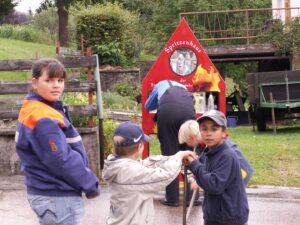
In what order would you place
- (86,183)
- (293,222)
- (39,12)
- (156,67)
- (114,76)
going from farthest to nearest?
(39,12), (114,76), (156,67), (293,222), (86,183)

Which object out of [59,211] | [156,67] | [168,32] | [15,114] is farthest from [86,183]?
[168,32]

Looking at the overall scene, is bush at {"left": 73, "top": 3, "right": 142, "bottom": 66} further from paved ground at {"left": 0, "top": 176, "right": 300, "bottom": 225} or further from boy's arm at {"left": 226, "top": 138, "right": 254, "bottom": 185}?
boy's arm at {"left": 226, "top": 138, "right": 254, "bottom": 185}

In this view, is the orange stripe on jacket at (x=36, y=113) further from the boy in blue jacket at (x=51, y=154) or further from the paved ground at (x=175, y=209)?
the paved ground at (x=175, y=209)

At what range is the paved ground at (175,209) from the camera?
6.69 metres

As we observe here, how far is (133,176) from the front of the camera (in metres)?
3.89

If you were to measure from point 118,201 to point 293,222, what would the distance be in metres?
3.18

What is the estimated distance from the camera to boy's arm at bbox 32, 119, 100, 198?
3.57 meters

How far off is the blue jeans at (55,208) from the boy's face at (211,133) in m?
0.94

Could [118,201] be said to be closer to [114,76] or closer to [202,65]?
[202,65]

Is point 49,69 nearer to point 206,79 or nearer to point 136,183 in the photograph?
point 136,183

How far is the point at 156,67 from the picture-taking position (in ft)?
26.3

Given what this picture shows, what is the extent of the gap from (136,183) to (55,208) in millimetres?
519

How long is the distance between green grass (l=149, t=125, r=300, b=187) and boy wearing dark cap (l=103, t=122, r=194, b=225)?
15.4 ft

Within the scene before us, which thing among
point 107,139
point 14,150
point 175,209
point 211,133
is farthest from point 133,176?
point 107,139
